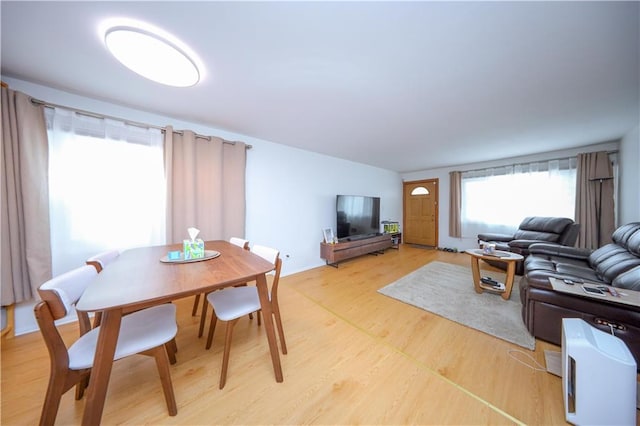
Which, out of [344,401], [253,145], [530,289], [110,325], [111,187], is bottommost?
[344,401]

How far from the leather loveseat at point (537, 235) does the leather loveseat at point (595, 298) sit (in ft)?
2.60

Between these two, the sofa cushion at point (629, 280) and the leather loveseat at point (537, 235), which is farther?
the leather loveseat at point (537, 235)

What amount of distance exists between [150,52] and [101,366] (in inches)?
69.4

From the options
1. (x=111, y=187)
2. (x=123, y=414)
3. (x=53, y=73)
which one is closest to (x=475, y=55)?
(x=123, y=414)

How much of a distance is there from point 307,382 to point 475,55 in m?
2.50

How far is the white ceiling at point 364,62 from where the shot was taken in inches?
41.9

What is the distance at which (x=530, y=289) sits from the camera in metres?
1.73

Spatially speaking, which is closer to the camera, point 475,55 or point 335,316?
point 475,55

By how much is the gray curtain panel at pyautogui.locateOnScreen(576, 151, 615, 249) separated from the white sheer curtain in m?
6.49

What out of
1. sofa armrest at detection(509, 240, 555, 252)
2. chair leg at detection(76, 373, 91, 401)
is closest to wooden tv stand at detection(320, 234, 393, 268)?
sofa armrest at detection(509, 240, 555, 252)

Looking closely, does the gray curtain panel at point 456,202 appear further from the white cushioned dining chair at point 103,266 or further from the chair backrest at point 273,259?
the white cushioned dining chair at point 103,266

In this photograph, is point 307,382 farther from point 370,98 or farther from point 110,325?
point 370,98

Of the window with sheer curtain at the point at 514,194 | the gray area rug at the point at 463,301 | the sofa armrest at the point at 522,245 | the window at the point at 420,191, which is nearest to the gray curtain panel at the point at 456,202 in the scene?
the window with sheer curtain at the point at 514,194

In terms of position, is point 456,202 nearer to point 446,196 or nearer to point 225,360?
point 446,196
